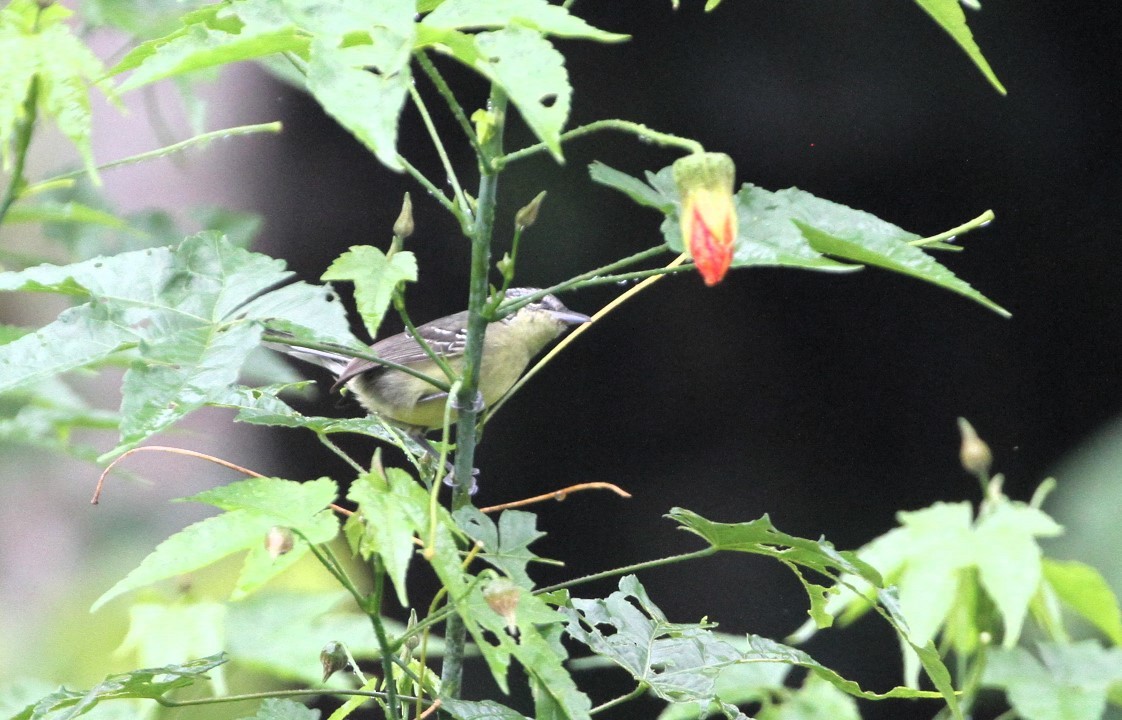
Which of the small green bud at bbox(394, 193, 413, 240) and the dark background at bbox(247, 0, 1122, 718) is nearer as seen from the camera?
the small green bud at bbox(394, 193, 413, 240)

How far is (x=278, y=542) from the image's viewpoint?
3.00 feet

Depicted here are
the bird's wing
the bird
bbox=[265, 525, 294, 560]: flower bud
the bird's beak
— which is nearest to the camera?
bbox=[265, 525, 294, 560]: flower bud

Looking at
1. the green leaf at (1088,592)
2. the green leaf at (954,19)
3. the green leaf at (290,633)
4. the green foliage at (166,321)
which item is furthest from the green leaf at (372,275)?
the green leaf at (1088,592)

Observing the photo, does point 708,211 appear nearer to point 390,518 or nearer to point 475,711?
point 390,518

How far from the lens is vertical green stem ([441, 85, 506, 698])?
943 millimetres

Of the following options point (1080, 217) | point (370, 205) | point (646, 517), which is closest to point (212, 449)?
point (370, 205)

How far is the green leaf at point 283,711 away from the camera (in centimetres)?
98

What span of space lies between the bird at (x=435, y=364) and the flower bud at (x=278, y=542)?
3.83ft

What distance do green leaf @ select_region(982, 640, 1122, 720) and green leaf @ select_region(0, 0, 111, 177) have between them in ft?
4.18

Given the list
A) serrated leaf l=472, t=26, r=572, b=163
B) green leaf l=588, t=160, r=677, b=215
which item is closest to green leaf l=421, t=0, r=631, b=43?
serrated leaf l=472, t=26, r=572, b=163

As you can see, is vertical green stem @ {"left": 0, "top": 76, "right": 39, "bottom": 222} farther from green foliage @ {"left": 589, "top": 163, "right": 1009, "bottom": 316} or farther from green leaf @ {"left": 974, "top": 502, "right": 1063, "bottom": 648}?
green leaf @ {"left": 974, "top": 502, "right": 1063, "bottom": 648}

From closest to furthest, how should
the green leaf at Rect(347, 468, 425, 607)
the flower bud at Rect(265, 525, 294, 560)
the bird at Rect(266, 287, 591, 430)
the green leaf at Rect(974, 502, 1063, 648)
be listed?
the green leaf at Rect(347, 468, 425, 607) < the flower bud at Rect(265, 525, 294, 560) < the green leaf at Rect(974, 502, 1063, 648) < the bird at Rect(266, 287, 591, 430)

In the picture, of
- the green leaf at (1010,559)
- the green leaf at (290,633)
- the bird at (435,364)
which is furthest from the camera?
the bird at (435,364)

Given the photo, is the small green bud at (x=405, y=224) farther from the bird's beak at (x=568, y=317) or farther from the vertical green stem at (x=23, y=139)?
the bird's beak at (x=568, y=317)
